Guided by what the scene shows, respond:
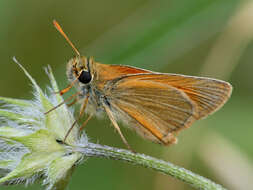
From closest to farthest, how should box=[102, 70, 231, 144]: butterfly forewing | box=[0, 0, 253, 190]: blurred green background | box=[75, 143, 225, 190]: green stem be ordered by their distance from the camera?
box=[75, 143, 225, 190]: green stem → box=[102, 70, 231, 144]: butterfly forewing → box=[0, 0, 253, 190]: blurred green background

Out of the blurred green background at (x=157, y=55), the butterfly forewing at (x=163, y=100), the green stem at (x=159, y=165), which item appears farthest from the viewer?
the blurred green background at (x=157, y=55)

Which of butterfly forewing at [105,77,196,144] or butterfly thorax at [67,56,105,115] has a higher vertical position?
butterfly thorax at [67,56,105,115]

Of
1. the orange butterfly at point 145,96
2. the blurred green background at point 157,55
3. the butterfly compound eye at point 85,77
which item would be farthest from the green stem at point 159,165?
the blurred green background at point 157,55

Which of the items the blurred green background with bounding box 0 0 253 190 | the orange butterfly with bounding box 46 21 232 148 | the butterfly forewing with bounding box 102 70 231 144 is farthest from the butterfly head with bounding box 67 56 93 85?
the blurred green background with bounding box 0 0 253 190

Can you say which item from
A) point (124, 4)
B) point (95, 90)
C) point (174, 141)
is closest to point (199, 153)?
point (174, 141)

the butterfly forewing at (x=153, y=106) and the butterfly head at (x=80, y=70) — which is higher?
the butterfly head at (x=80, y=70)

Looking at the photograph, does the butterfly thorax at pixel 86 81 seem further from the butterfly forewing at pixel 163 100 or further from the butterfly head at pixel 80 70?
the butterfly forewing at pixel 163 100

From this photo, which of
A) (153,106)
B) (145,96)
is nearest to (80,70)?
(145,96)

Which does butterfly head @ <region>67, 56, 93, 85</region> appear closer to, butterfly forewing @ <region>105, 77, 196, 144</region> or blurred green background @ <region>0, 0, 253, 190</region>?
butterfly forewing @ <region>105, 77, 196, 144</region>
